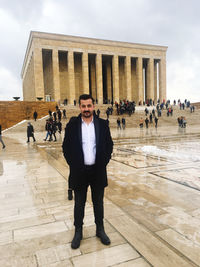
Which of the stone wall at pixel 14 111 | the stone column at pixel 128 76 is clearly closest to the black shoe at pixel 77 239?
the stone wall at pixel 14 111

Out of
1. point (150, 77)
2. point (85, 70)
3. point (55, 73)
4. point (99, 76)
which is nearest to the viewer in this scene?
point (55, 73)

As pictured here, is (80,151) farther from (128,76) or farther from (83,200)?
(128,76)

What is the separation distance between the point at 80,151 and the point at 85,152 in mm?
65

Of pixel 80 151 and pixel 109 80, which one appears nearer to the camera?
pixel 80 151

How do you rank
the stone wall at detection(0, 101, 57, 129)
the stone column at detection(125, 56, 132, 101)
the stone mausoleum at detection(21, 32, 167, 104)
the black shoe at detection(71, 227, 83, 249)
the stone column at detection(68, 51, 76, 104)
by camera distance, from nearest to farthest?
the black shoe at detection(71, 227, 83, 249) → the stone wall at detection(0, 101, 57, 129) → the stone mausoleum at detection(21, 32, 167, 104) → the stone column at detection(68, 51, 76, 104) → the stone column at detection(125, 56, 132, 101)

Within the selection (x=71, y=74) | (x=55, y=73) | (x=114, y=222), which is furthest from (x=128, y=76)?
(x=114, y=222)

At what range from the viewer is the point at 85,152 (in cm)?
242

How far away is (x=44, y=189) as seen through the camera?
4383mm

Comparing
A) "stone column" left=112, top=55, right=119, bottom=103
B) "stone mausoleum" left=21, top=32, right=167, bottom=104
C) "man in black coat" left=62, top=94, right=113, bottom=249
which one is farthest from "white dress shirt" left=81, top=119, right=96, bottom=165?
"stone column" left=112, top=55, right=119, bottom=103

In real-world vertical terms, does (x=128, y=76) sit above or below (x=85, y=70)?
below

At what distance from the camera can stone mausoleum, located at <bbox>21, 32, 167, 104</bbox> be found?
35781mm

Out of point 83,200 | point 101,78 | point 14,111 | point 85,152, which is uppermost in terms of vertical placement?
point 101,78

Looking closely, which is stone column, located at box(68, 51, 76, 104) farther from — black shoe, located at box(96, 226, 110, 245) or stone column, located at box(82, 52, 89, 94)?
black shoe, located at box(96, 226, 110, 245)

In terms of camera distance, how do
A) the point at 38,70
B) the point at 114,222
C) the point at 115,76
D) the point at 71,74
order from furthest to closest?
the point at 115,76 < the point at 71,74 < the point at 38,70 < the point at 114,222
